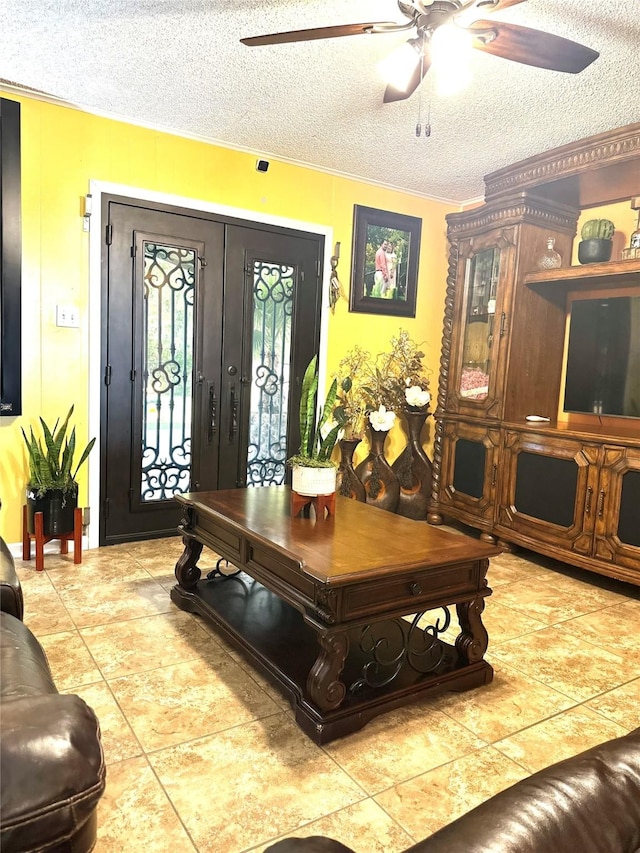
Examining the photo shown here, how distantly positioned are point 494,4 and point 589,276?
1.94 meters

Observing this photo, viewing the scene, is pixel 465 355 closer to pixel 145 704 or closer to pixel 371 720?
pixel 371 720

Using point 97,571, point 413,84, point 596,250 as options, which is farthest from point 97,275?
point 596,250

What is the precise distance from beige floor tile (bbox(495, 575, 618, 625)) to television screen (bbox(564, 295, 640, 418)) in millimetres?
1072

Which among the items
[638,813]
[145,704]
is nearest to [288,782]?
[145,704]

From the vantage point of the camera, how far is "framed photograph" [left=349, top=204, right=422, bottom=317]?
449 cm

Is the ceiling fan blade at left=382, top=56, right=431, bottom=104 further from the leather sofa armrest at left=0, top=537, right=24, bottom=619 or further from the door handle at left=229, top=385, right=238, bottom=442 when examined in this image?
the leather sofa armrest at left=0, top=537, right=24, bottom=619

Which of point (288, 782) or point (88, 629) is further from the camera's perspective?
point (88, 629)

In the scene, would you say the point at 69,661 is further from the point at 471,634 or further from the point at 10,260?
the point at 10,260

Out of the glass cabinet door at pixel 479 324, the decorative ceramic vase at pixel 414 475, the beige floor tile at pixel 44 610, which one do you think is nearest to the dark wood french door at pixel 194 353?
the beige floor tile at pixel 44 610

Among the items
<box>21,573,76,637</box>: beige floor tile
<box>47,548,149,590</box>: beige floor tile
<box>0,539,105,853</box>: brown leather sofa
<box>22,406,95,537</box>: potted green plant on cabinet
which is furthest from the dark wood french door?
<box>0,539,105,853</box>: brown leather sofa

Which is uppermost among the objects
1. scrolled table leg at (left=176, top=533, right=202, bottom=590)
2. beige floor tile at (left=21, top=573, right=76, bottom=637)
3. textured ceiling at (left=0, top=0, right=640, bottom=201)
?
textured ceiling at (left=0, top=0, right=640, bottom=201)

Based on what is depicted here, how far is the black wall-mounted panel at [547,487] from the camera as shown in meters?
3.47

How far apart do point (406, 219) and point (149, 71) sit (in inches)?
91.8

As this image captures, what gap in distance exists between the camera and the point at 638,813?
786mm
